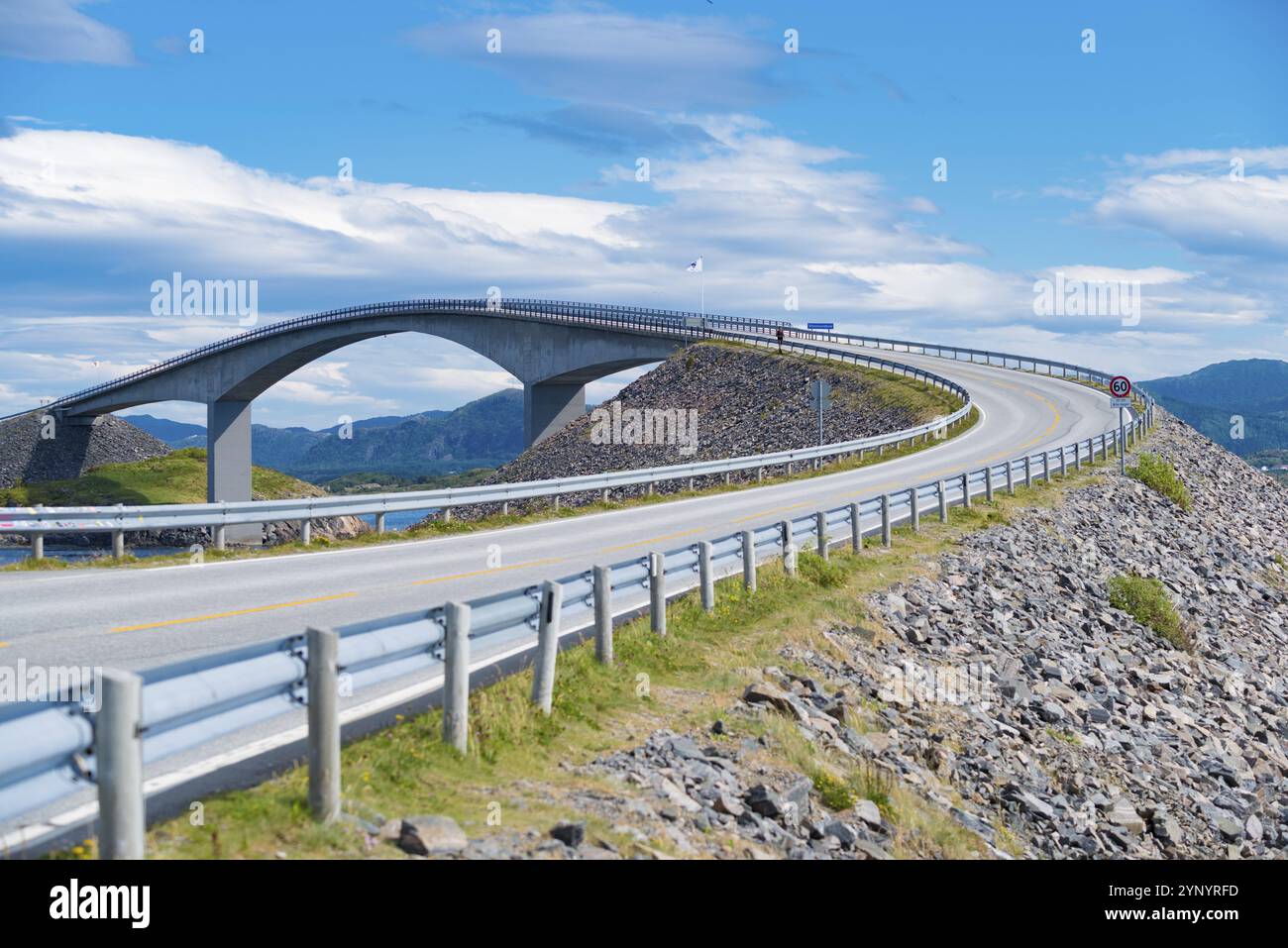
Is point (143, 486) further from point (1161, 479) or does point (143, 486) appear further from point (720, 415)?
point (1161, 479)

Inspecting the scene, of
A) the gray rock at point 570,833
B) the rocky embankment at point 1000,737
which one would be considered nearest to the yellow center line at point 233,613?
the rocky embankment at point 1000,737

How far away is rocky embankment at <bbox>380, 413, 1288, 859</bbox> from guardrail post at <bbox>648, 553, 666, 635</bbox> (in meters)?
1.13

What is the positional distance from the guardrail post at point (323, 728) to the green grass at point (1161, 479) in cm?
3462

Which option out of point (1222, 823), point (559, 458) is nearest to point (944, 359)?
point (559, 458)

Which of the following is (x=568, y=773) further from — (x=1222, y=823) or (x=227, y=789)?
(x=1222, y=823)

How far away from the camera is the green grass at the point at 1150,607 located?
21078 mm

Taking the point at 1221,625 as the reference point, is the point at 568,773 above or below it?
above

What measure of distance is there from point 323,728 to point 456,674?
1517mm

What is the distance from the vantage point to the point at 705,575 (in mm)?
13234

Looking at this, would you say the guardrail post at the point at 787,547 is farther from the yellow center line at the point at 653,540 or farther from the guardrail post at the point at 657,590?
the guardrail post at the point at 657,590

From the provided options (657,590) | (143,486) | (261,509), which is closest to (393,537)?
(261,509)
